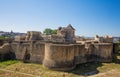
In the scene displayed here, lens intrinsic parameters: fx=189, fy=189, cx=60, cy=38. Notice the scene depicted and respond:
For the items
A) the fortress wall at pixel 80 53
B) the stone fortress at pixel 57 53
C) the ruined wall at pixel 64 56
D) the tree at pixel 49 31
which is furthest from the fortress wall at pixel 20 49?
the tree at pixel 49 31

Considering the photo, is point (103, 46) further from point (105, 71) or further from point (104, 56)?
point (105, 71)

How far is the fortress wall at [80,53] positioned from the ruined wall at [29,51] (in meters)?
4.41

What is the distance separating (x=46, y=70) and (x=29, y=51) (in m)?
5.36

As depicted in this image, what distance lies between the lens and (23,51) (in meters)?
26.8

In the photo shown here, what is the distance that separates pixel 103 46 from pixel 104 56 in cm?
145

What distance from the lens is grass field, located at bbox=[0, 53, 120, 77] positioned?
20969 mm

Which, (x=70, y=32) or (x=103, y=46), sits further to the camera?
(x=70, y=32)

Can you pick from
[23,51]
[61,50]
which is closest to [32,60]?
[23,51]

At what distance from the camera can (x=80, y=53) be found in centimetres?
2580

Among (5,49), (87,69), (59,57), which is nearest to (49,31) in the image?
(5,49)

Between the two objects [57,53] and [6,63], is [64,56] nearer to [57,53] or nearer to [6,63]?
[57,53]

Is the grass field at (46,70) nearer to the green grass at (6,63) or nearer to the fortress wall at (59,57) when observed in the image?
the green grass at (6,63)

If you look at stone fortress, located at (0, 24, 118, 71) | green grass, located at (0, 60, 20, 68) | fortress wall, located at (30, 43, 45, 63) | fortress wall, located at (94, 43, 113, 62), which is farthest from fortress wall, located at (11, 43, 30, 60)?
fortress wall, located at (94, 43, 113, 62)

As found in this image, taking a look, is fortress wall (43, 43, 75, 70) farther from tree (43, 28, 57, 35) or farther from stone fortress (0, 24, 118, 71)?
tree (43, 28, 57, 35)
